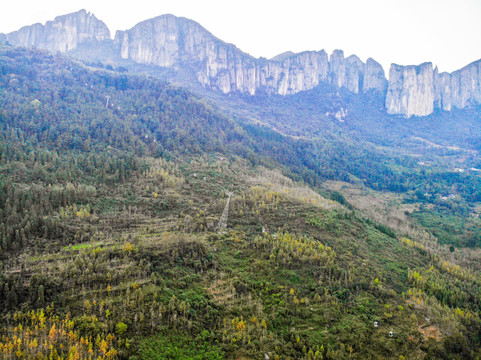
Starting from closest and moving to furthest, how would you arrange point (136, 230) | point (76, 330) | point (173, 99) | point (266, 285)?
point (76, 330) → point (266, 285) → point (136, 230) → point (173, 99)

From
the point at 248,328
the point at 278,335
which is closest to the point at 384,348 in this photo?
the point at 278,335

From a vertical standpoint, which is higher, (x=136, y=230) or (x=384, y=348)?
(x=136, y=230)

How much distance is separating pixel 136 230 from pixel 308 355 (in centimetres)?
4180

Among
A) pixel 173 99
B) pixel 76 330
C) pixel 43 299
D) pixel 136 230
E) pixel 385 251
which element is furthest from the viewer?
pixel 173 99

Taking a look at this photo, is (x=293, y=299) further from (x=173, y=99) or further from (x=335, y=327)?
(x=173, y=99)

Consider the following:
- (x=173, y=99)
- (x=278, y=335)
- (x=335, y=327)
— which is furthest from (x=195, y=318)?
(x=173, y=99)

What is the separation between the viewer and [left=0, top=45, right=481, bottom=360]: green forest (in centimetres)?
3475

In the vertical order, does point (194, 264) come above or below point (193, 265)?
above

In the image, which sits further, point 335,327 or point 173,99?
point 173,99

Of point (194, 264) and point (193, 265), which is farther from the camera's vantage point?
point (193, 265)

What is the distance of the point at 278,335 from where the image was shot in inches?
1479

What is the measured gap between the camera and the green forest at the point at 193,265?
34.8m

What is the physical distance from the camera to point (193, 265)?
166ft

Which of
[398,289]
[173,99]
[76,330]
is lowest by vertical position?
[398,289]
